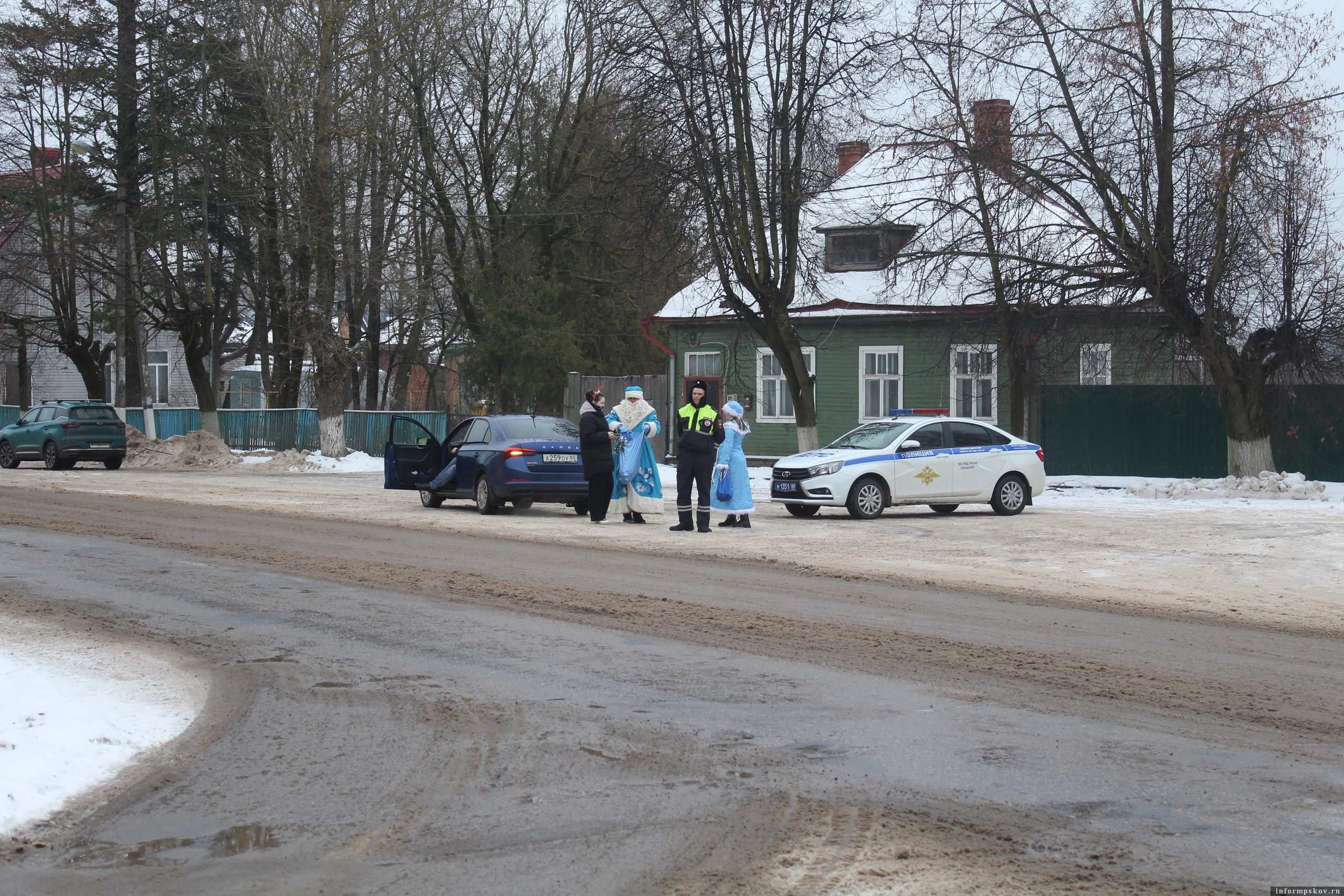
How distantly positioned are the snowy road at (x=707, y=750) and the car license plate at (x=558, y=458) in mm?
7096

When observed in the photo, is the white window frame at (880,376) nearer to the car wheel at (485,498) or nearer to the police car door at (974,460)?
the police car door at (974,460)

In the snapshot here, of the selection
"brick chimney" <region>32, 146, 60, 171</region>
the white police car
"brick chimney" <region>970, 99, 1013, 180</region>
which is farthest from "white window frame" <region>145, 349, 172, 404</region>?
the white police car

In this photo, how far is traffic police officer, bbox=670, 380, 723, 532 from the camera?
600 inches

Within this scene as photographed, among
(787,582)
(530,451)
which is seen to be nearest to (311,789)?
(787,582)

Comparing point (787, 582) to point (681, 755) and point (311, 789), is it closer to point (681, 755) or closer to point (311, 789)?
point (681, 755)

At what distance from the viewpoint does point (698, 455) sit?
15.2 metres

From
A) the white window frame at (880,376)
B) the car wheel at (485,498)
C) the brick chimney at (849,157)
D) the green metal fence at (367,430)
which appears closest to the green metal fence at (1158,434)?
the white window frame at (880,376)

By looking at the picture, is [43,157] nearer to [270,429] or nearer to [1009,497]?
[270,429]

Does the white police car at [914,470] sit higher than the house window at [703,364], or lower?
lower

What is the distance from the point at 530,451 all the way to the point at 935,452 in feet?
19.3

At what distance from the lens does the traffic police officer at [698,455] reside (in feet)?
50.0

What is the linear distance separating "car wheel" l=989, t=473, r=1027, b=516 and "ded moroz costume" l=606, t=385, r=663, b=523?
5333 mm

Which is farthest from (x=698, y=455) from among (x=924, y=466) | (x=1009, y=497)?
(x=1009, y=497)

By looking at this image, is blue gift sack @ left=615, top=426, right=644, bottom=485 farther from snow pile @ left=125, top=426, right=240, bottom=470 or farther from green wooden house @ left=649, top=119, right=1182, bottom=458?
snow pile @ left=125, top=426, right=240, bottom=470
